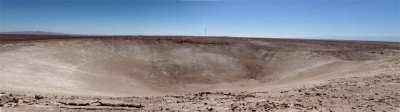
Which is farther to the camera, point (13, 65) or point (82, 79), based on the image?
point (82, 79)

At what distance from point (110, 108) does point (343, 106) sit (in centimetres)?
483

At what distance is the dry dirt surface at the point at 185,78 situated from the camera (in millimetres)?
6551

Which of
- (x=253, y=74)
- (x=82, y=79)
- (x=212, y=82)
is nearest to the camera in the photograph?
(x=82, y=79)

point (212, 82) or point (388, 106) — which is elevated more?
point (388, 106)

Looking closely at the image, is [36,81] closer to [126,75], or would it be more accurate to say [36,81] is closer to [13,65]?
[13,65]

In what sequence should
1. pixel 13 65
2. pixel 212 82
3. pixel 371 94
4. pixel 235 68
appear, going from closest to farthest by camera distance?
pixel 371 94
pixel 13 65
pixel 212 82
pixel 235 68

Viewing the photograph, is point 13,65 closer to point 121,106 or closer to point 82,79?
point 82,79

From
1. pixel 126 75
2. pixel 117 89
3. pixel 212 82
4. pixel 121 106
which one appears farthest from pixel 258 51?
pixel 121 106

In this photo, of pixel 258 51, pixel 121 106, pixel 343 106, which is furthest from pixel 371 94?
pixel 258 51

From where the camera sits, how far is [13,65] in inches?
439

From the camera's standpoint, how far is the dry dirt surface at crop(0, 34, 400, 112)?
655 cm

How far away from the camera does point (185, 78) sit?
1586 centimetres

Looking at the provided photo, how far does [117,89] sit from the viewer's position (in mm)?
11617

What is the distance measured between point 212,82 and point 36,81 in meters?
8.22
